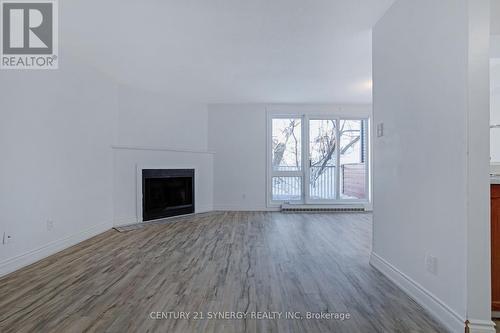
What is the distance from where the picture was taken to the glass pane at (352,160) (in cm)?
620

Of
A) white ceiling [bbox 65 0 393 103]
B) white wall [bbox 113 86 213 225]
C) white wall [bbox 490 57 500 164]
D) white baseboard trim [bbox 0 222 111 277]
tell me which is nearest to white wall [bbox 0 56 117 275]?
white baseboard trim [bbox 0 222 111 277]

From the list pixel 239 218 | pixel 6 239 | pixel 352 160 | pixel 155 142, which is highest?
pixel 155 142

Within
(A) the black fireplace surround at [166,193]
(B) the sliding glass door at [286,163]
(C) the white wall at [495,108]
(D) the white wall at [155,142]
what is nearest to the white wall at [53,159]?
(D) the white wall at [155,142]

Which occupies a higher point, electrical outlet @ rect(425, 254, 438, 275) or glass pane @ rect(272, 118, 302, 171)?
glass pane @ rect(272, 118, 302, 171)

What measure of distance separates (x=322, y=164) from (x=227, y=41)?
4033 millimetres

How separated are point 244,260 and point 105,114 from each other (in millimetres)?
3238

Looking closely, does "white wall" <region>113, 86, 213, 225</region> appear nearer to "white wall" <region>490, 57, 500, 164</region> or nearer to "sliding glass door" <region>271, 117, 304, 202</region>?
"sliding glass door" <region>271, 117, 304, 202</region>

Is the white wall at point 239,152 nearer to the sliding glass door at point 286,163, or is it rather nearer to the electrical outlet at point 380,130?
the sliding glass door at point 286,163

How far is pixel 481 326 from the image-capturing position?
4.92 ft

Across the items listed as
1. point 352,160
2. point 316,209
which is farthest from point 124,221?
point 352,160

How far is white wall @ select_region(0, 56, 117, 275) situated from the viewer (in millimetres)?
2559

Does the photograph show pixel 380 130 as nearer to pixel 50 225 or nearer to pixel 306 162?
pixel 306 162

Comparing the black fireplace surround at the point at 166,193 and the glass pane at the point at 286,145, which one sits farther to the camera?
the glass pane at the point at 286,145

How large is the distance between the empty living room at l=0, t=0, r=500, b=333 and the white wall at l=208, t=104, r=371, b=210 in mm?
905
